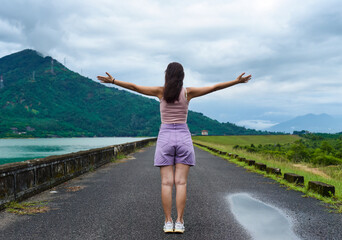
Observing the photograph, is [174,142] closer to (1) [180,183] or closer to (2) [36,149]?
(1) [180,183]

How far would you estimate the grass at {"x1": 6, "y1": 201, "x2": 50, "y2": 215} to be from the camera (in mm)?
5043

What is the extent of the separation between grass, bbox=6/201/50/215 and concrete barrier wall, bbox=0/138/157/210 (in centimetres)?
12

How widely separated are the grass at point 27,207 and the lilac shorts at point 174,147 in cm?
254

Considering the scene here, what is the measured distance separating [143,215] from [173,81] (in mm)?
2180

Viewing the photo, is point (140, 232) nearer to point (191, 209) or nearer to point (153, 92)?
point (191, 209)

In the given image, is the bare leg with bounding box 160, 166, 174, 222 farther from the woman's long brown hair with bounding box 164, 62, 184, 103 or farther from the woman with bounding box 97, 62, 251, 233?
the woman's long brown hair with bounding box 164, 62, 184, 103

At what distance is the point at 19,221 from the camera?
177 inches

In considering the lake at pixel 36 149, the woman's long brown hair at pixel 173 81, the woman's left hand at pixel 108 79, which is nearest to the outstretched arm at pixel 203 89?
the woman's long brown hair at pixel 173 81

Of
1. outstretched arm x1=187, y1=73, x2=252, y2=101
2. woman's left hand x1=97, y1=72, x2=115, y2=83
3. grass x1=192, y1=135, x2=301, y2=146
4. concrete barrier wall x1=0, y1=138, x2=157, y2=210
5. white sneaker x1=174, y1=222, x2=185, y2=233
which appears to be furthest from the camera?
grass x1=192, y1=135, x2=301, y2=146

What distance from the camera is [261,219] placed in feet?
15.0

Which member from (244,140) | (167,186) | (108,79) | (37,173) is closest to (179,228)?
(167,186)

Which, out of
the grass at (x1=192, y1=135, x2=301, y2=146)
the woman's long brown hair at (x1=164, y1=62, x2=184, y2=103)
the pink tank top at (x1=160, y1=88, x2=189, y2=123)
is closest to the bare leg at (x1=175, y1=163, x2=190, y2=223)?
the pink tank top at (x1=160, y1=88, x2=189, y2=123)

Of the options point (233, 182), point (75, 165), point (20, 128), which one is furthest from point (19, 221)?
point (20, 128)

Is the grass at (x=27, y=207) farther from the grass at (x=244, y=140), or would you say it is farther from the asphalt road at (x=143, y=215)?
the grass at (x=244, y=140)
